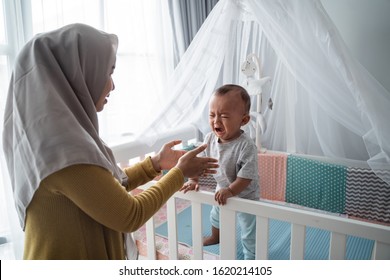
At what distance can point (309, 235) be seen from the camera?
177 cm

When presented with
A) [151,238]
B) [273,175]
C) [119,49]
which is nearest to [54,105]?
[151,238]

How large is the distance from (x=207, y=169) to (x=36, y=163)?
589mm

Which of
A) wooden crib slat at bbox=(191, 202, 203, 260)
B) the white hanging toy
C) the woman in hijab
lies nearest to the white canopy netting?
the white hanging toy

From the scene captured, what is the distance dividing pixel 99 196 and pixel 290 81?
66.7 inches

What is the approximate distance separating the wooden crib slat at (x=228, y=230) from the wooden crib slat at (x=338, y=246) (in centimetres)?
36

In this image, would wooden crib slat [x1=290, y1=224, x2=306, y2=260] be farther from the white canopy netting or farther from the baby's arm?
the white canopy netting

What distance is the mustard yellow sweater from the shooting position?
704 mm

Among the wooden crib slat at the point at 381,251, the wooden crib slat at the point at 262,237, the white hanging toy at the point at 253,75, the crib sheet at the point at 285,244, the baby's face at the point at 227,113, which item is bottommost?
the crib sheet at the point at 285,244

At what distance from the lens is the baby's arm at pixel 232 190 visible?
115cm

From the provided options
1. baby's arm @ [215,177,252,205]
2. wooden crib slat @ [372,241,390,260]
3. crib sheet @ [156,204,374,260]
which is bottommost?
crib sheet @ [156,204,374,260]

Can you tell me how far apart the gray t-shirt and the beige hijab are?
0.69m

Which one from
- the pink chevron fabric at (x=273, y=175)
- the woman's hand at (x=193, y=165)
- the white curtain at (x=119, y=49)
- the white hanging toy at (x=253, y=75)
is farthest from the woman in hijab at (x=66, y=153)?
the pink chevron fabric at (x=273, y=175)

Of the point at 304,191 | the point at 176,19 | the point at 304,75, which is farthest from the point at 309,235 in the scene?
the point at 176,19

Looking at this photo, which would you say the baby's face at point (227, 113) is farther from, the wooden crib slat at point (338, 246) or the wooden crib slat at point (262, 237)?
the wooden crib slat at point (338, 246)
